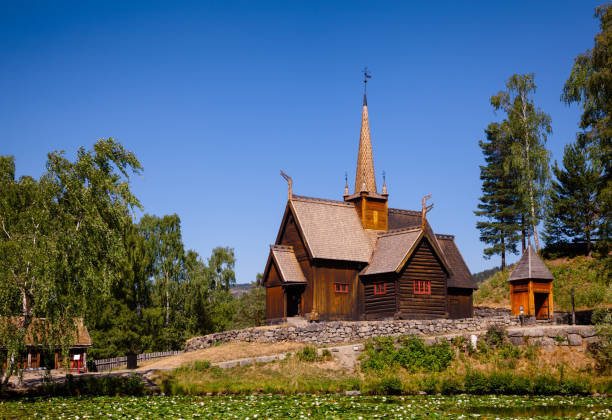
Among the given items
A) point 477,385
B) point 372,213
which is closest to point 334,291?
point 372,213

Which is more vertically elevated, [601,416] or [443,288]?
[443,288]

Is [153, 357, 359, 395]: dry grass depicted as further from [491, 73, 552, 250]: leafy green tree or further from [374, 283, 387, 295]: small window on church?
[491, 73, 552, 250]: leafy green tree

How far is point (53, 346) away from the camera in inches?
931

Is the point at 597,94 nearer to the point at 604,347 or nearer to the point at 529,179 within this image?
the point at 604,347

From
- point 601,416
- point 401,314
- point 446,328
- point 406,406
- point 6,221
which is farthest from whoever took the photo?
point 401,314

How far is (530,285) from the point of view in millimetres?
36750

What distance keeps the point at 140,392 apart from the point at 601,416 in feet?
55.4

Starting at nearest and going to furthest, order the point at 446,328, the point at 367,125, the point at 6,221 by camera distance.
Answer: the point at 6,221 < the point at 446,328 < the point at 367,125

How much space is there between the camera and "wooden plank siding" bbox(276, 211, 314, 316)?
131 ft

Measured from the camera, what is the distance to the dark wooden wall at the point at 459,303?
141 feet

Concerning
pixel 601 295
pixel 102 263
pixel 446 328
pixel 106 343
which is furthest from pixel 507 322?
pixel 106 343

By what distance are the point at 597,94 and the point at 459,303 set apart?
17.5 meters

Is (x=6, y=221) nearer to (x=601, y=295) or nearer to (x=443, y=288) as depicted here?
(x=443, y=288)

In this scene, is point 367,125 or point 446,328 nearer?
point 446,328
